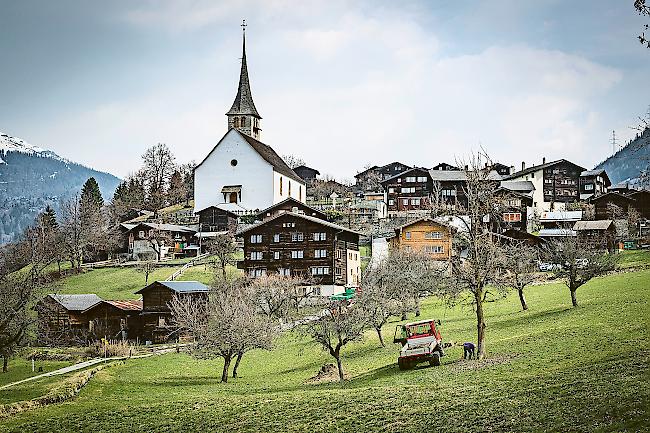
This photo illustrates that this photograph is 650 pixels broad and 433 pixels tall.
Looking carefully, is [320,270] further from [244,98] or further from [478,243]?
[244,98]

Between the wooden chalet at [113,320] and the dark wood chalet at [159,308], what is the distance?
0.58 m

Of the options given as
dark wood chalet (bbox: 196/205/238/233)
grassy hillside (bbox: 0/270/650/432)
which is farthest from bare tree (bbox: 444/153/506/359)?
dark wood chalet (bbox: 196/205/238/233)

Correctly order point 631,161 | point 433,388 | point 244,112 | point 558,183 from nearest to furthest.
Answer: point 433,388, point 631,161, point 558,183, point 244,112

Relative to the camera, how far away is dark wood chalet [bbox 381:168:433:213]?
82688 millimetres

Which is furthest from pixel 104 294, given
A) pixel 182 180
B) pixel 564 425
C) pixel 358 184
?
pixel 358 184

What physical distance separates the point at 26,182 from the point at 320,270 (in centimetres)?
4821

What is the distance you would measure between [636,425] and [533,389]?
4416mm

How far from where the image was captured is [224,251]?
183ft

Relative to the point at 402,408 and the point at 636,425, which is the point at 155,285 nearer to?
the point at 402,408

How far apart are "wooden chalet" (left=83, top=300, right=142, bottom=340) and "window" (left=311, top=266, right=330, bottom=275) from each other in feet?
44.5

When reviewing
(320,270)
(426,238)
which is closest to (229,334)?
(320,270)

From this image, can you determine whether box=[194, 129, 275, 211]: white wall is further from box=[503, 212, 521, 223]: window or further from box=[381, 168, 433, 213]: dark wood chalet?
box=[503, 212, 521, 223]: window

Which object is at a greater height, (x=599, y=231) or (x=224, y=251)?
(x=599, y=231)

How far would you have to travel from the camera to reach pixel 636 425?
13.0 metres
